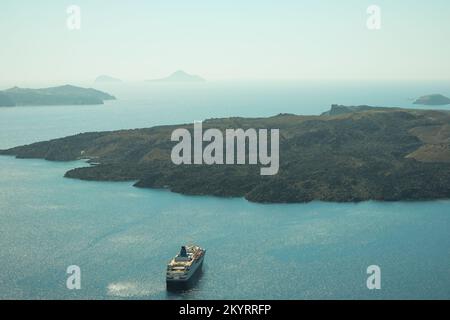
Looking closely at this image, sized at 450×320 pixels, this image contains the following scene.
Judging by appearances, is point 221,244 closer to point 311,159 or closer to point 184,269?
point 184,269

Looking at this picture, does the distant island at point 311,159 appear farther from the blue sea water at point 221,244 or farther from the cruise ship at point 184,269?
the cruise ship at point 184,269

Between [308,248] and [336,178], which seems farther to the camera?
[336,178]

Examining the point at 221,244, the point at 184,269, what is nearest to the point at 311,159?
the point at 221,244

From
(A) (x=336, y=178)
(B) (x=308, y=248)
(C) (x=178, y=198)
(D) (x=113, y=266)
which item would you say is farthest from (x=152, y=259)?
(A) (x=336, y=178)

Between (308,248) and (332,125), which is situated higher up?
(332,125)

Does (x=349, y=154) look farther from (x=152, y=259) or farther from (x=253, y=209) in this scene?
(x=152, y=259)
